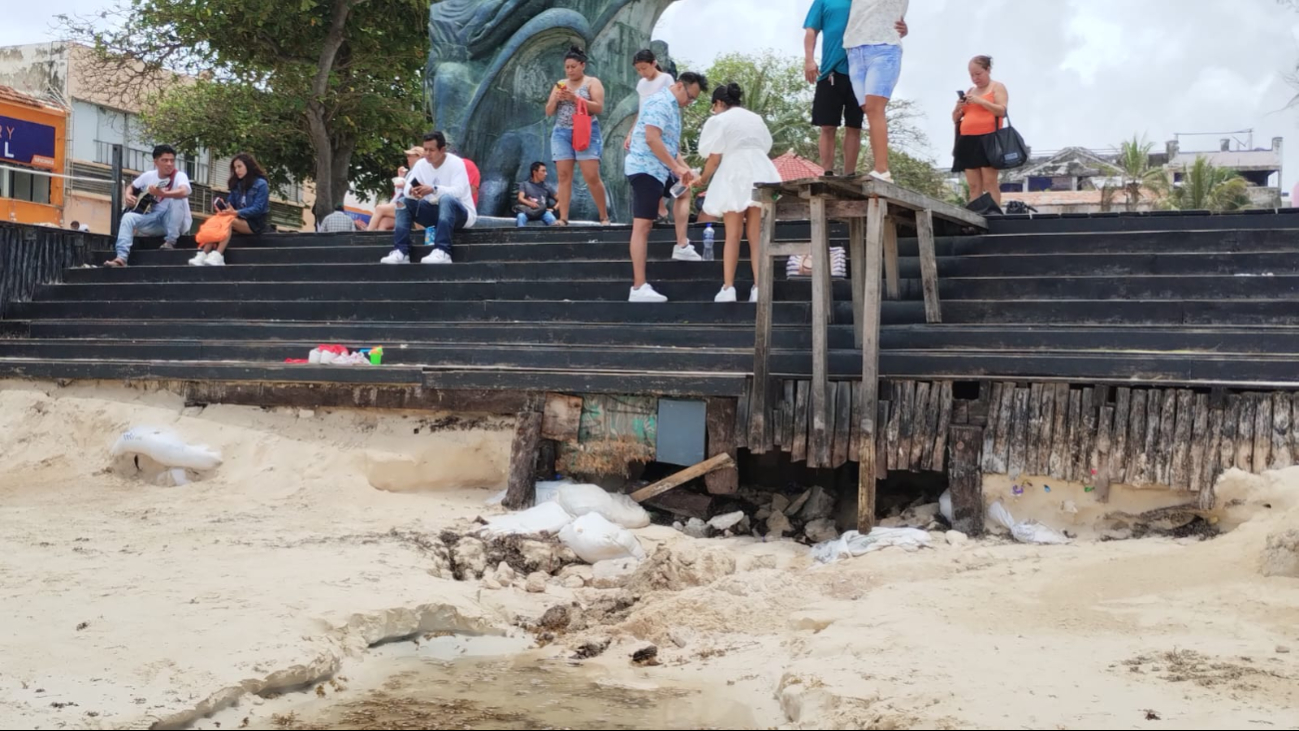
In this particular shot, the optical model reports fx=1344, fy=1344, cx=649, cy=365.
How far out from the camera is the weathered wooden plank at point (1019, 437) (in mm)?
7684

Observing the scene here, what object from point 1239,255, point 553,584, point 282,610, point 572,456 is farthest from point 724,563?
point 1239,255

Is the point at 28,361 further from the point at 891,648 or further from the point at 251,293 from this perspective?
the point at 891,648

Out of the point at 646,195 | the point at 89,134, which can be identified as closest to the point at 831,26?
the point at 646,195

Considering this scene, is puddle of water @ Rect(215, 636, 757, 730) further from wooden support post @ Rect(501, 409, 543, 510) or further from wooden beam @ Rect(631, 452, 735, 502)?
wooden support post @ Rect(501, 409, 543, 510)

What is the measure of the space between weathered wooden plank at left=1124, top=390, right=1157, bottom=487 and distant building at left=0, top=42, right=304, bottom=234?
26.6 m

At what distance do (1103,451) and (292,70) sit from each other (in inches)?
771

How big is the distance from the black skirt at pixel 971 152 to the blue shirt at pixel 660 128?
7.27ft

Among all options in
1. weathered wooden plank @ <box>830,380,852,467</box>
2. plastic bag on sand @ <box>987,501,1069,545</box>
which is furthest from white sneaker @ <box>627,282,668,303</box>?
plastic bag on sand @ <box>987,501,1069,545</box>

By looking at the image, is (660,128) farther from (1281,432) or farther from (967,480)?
(1281,432)

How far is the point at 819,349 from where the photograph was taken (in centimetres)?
807

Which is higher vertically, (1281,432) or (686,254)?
(686,254)

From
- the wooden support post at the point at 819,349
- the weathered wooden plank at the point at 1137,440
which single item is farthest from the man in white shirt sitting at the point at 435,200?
the weathered wooden plank at the point at 1137,440

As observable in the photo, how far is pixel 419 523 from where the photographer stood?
840 cm

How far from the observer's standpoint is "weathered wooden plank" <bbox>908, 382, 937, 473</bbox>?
313 inches
